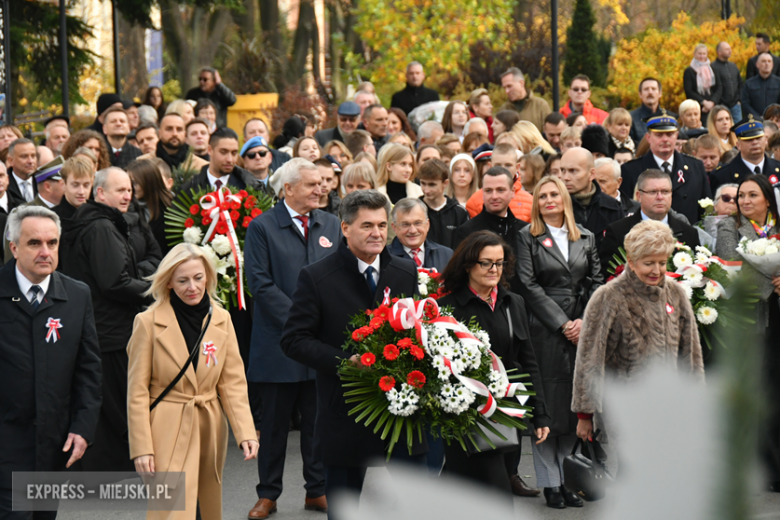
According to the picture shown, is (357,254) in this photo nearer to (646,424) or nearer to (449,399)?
(449,399)

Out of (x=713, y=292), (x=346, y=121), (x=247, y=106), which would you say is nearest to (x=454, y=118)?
(x=346, y=121)

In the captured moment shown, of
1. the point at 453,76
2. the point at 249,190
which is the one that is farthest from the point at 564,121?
the point at 453,76

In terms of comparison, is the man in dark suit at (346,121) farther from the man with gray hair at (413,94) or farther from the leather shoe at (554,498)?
the leather shoe at (554,498)

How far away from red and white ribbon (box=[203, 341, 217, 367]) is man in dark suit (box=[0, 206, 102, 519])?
0.64 metres

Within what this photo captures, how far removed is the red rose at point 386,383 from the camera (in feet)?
14.8

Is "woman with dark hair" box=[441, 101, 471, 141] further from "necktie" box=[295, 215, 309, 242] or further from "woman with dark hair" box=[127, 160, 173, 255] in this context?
"necktie" box=[295, 215, 309, 242]

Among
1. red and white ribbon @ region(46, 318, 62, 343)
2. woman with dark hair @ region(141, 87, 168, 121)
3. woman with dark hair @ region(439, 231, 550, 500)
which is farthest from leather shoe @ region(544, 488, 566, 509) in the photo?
woman with dark hair @ region(141, 87, 168, 121)

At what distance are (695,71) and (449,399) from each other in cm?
1330

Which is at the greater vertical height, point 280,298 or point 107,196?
point 107,196

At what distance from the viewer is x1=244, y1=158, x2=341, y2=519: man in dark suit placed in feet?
20.5

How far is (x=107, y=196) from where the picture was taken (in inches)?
272

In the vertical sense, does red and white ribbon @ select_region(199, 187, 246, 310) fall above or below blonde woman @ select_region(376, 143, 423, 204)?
below

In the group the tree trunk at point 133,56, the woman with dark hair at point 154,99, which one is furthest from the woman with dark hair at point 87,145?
the tree trunk at point 133,56

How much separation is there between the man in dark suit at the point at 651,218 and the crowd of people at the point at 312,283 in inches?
0.7
